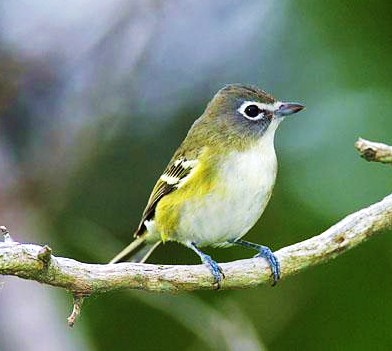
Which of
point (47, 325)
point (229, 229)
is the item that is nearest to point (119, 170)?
point (47, 325)

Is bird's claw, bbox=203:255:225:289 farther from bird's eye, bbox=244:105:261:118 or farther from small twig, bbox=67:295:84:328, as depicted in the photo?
bird's eye, bbox=244:105:261:118

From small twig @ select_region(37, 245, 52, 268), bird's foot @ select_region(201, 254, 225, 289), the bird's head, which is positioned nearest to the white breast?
the bird's head

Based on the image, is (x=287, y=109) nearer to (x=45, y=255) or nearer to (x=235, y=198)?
(x=235, y=198)

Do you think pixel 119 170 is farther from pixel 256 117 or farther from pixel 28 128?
pixel 256 117

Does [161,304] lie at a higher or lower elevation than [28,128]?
lower

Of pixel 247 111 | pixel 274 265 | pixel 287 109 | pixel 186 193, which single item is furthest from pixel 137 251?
pixel 274 265

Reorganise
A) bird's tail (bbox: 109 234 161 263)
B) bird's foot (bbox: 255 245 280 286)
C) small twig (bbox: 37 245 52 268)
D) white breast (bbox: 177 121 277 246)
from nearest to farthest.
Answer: small twig (bbox: 37 245 52 268) → bird's foot (bbox: 255 245 280 286) → white breast (bbox: 177 121 277 246) → bird's tail (bbox: 109 234 161 263)
